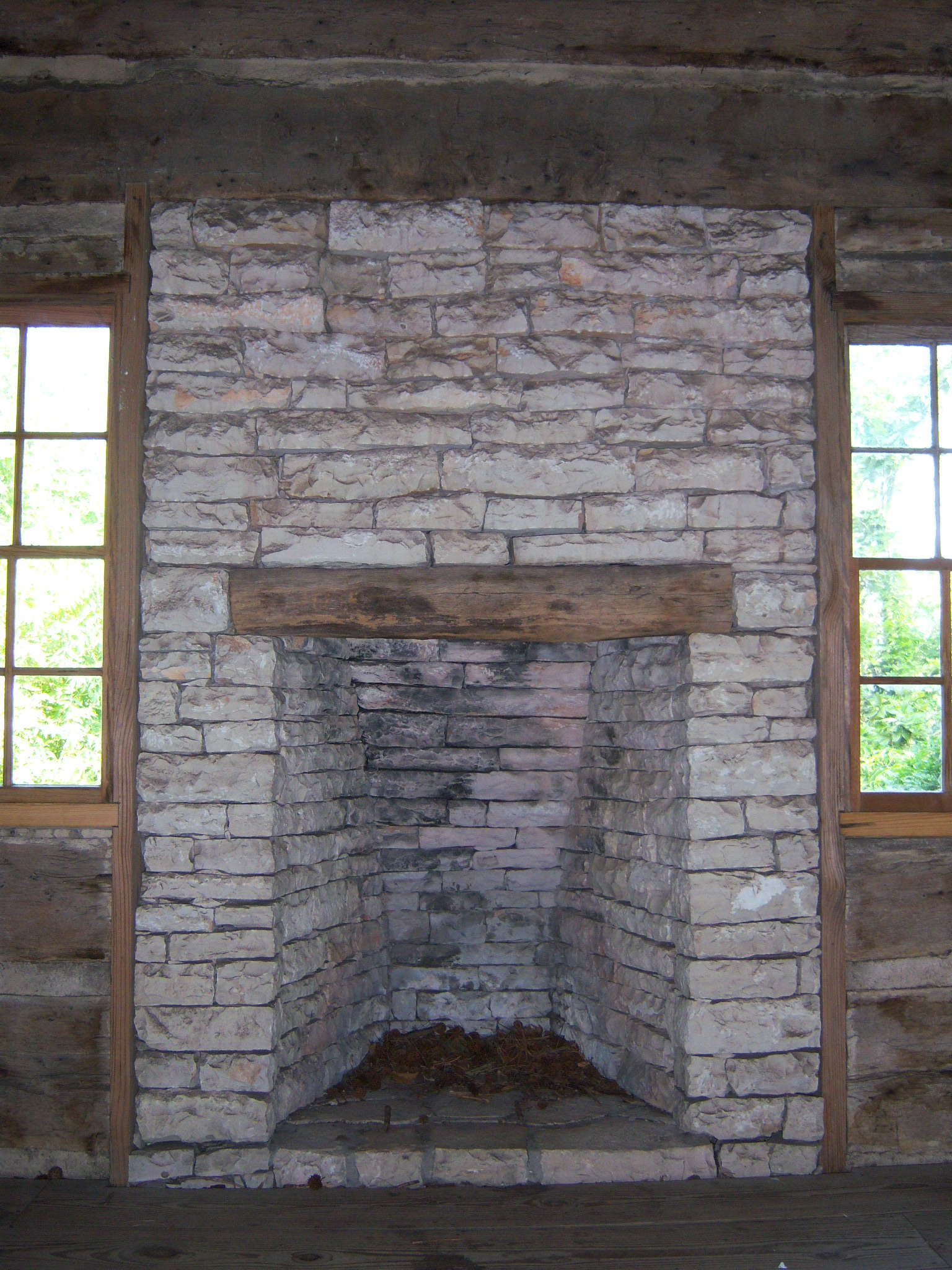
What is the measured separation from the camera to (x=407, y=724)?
12.9 feet

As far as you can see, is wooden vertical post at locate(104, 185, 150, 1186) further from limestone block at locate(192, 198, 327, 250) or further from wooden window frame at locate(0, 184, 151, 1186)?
limestone block at locate(192, 198, 327, 250)

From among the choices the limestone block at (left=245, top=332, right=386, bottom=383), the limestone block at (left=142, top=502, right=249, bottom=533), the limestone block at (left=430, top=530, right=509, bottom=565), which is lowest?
the limestone block at (left=430, top=530, right=509, bottom=565)

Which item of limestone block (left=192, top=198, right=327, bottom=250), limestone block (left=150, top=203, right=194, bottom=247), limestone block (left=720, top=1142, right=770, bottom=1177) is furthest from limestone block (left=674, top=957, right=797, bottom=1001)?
limestone block (left=150, top=203, right=194, bottom=247)

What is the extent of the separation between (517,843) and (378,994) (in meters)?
0.91

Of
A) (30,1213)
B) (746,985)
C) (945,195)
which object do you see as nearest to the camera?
(30,1213)

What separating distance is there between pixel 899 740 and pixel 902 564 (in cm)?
67

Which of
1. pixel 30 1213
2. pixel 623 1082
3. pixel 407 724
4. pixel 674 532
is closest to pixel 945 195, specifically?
pixel 674 532

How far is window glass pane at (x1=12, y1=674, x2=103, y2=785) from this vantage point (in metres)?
3.43

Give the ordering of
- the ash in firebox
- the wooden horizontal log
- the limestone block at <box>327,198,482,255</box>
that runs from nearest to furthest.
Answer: the wooden horizontal log
the limestone block at <box>327,198,482,255</box>
the ash in firebox

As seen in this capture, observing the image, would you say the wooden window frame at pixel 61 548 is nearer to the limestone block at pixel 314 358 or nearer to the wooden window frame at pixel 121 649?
the wooden window frame at pixel 121 649

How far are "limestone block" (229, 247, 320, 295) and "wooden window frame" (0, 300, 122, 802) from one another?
46cm

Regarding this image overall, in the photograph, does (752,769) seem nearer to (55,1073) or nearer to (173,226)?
(55,1073)

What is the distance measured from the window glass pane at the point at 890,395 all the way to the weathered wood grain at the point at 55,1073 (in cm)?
353

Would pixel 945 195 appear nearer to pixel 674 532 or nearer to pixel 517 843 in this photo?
pixel 674 532
